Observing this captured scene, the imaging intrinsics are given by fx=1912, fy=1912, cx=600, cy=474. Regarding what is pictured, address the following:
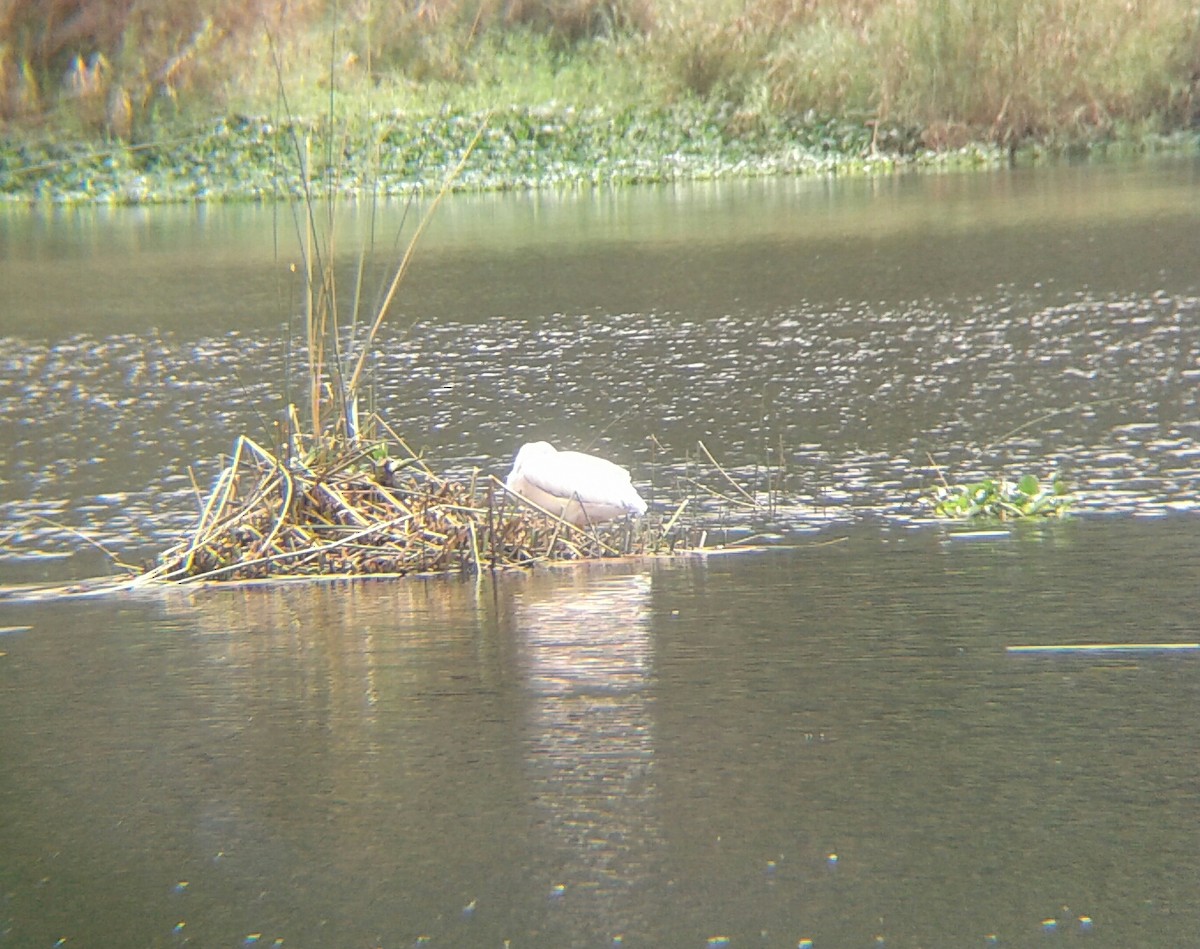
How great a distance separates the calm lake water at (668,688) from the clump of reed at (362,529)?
202 mm

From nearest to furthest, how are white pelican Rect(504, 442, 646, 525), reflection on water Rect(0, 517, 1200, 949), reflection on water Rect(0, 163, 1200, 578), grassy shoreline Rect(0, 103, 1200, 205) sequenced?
1. reflection on water Rect(0, 517, 1200, 949)
2. white pelican Rect(504, 442, 646, 525)
3. reflection on water Rect(0, 163, 1200, 578)
4. grassy shoreline Rect(0, 103, 1200, 205)

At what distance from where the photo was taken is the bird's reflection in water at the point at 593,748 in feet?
10.8

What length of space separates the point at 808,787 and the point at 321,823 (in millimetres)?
946

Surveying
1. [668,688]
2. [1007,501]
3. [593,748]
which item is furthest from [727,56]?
[593,748]

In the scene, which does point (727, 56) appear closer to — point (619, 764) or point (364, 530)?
point (364, 530)

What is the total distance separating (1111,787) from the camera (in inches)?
144

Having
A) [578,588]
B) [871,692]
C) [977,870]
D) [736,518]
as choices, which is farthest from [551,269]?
[977,870]

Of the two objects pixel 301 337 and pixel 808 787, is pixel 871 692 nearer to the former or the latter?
pixel 808 787

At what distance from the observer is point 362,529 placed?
20.3 feet

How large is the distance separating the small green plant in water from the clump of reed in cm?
107

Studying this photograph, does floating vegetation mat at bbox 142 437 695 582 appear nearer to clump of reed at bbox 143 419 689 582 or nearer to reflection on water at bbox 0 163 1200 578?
clump of reed at bbox 143 419 689 582

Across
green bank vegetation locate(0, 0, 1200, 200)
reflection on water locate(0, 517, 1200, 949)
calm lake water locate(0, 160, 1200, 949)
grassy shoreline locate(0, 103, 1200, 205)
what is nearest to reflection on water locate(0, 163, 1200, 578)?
calm lake water locate(0, 160, 1200, 949)

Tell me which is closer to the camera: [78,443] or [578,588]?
[578,588]

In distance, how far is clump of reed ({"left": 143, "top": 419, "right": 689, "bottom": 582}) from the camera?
6.12 metres
